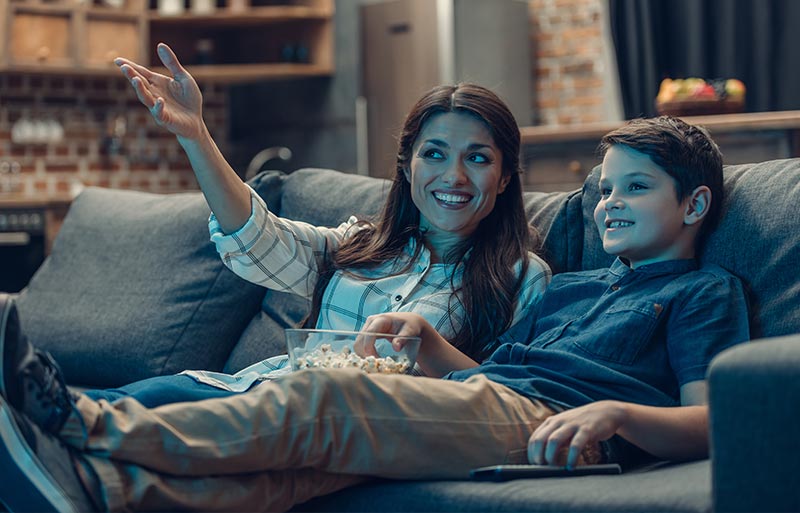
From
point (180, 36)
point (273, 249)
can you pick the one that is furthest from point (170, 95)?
point (180, 36)

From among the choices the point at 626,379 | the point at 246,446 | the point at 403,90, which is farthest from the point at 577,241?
the point at 403,90

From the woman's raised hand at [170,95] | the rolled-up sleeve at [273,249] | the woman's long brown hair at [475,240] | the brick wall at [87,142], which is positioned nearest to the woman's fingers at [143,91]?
the woman's raised hand at [170,95]

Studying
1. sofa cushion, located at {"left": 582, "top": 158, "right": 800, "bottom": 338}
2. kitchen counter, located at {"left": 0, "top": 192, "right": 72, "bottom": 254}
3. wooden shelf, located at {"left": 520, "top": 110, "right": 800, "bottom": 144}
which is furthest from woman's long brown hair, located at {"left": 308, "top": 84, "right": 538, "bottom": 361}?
kitchen counter, located at {"left": 0, "top": 192, "right": 72, "bottom": 254}

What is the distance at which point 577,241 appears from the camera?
2.03 meters

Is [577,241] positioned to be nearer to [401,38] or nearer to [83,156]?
[401,38]

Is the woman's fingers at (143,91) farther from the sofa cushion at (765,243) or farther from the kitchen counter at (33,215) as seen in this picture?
the kitchen counter at (33,215)

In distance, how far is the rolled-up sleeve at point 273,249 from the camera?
1.98 m

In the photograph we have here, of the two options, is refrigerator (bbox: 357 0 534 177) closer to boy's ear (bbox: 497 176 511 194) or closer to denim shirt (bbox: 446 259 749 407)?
boy's ear (bbox: 497 176 511 194)

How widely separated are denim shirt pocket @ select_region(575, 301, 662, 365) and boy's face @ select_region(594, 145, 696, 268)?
12 cm

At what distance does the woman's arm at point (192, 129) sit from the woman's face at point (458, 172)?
0.35 meters

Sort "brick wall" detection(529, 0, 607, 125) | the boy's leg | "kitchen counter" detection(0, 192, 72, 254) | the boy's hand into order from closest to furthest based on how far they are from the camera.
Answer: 1. the boy's leg
2. the boy's hand
3. "kitchen counter" detection(0, 192, 72, 254)
4. "brick wall" detection(529, 0, 607, 125)

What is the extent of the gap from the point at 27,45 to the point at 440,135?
3.56 m

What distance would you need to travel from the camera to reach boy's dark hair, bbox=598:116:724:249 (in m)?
1.76

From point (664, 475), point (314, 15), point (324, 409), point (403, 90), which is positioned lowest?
point (664, 475)
